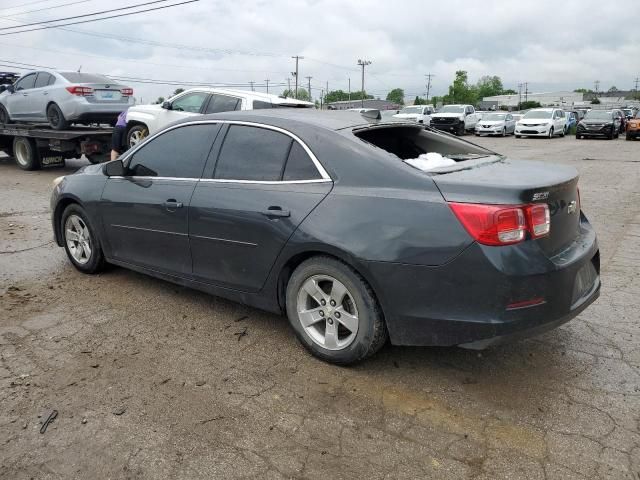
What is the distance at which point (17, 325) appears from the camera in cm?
404

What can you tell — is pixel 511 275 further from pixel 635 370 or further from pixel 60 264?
pixel 60 264

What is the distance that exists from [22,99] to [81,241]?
34.1 ft

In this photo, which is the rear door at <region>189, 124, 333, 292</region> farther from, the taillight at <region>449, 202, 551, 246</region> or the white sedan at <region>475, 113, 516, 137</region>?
the white sedan at <region>475, 113, 516, 137</region>

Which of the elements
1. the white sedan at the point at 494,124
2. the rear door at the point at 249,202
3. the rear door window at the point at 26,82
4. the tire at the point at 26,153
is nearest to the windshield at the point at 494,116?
the white sedan at the point at 494,124

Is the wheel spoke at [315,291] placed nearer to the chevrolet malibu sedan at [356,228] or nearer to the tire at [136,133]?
the chevrolet malibu sedan at [356,228]

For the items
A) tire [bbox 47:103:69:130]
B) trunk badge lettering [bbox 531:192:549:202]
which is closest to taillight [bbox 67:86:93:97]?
tire [bbox 47:103:69:130]

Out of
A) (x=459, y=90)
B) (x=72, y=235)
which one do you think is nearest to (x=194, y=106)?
(x=72, y=235)

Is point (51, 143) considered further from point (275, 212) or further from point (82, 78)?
point (275, 212)

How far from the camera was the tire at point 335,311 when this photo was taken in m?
3.17

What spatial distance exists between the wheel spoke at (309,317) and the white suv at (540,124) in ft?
100

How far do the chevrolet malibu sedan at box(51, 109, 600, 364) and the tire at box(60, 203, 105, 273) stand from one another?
496 millimetres

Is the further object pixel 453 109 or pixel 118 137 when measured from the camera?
pixel 453 109

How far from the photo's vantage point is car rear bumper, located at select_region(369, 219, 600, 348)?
9.20 ft

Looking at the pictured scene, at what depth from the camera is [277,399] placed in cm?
306
